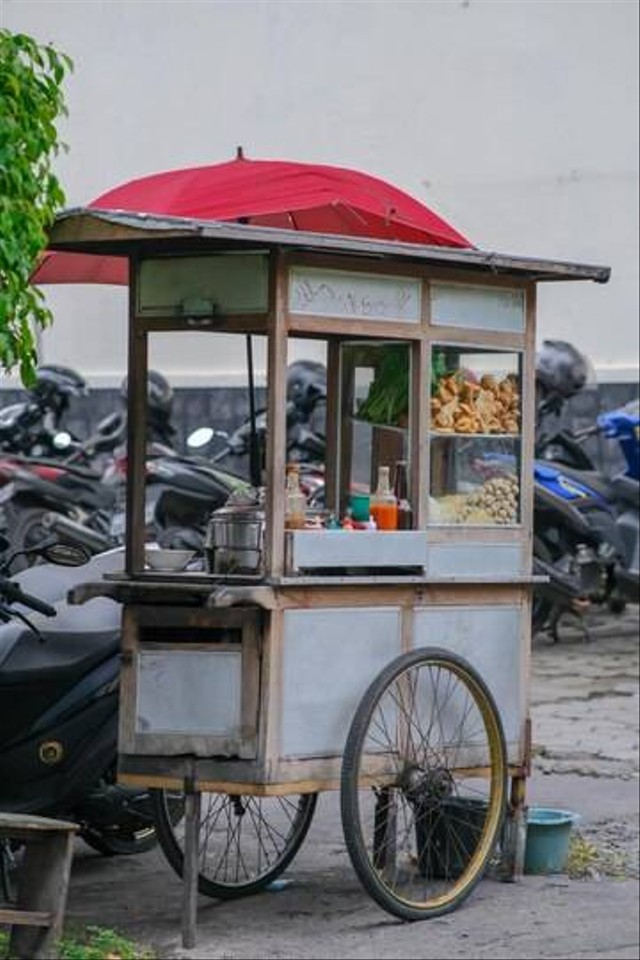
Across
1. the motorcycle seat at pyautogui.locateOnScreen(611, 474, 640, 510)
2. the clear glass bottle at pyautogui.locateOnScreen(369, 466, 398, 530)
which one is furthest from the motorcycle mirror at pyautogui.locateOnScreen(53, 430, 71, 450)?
the clear glass bottle at pyautogui.locateOnScreen(369, 466, 398, 530)

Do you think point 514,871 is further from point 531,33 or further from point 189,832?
point 531,33

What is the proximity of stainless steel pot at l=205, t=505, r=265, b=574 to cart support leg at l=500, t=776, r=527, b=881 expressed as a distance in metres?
1.20

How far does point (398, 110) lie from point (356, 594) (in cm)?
689

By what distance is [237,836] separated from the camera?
6957 mm

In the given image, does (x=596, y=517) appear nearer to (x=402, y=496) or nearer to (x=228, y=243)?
(x=402, y=496)

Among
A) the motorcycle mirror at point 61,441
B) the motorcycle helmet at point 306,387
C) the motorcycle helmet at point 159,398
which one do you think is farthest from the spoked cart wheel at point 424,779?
the motorcycle mirror at point 61,441

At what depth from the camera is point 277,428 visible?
600cm

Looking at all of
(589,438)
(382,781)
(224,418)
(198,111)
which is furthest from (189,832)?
(224,418)

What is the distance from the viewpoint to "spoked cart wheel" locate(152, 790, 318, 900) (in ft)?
20.9

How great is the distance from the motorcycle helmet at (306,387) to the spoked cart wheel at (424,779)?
6.84 metres

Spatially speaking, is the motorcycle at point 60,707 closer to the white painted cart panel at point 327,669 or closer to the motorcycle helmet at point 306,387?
the white painted cart panel at point 327,669

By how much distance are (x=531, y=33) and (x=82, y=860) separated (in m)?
3.86

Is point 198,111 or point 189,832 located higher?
point 198,111

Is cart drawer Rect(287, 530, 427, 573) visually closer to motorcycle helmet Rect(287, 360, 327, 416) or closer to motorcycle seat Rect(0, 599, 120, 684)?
motorcycle seat Rect(0, 599, 120, 684)
